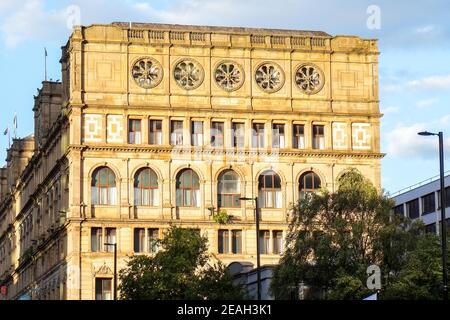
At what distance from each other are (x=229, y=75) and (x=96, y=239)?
1751 centimetres

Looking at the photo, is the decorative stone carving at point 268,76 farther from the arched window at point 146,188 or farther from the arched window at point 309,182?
the arched window at point 146,188

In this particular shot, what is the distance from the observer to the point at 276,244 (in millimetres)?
103875

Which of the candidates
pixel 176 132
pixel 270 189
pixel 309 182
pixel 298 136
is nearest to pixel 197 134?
→ pixel 176 132

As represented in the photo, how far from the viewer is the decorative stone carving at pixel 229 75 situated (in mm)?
105438

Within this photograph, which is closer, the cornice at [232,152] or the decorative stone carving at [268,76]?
the cornice at [232,152]

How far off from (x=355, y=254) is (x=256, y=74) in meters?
39.7

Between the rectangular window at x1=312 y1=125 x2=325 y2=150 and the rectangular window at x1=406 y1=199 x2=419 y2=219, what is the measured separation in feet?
106

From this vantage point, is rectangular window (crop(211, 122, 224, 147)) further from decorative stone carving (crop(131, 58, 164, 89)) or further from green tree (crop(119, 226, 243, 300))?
green tree (crop(119, 226, 243, 300))

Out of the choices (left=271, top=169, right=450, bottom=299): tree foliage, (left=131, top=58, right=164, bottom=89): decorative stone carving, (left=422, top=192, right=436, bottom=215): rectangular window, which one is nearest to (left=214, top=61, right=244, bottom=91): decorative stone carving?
(left=131, top=58, right=164, bottom=89): decorative stone carving

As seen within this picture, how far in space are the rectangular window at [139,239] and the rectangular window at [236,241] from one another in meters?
7.31

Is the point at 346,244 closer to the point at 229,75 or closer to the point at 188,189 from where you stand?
the point at 188,189

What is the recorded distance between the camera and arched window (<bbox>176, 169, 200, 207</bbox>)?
10344 cm

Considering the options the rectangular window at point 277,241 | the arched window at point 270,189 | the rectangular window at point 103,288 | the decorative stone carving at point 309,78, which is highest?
the decorative stone carving at point 309,78

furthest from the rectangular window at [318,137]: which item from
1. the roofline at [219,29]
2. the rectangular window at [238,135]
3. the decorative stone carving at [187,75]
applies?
the decorative stone carving at [187,75]
